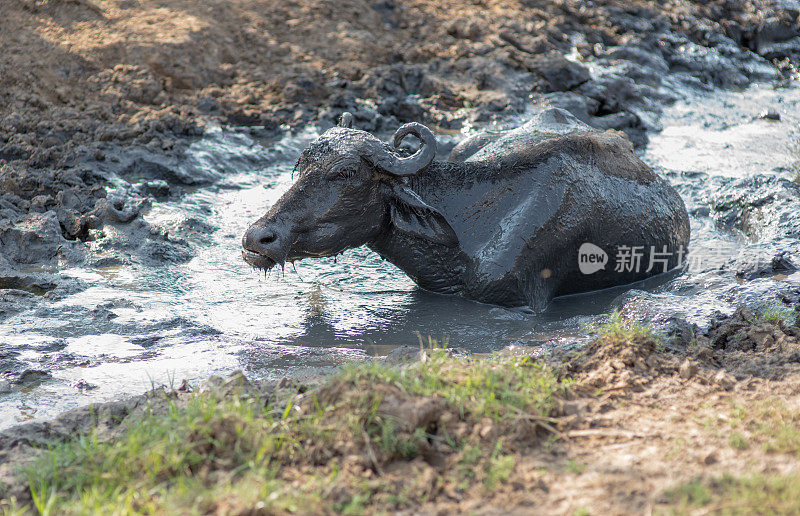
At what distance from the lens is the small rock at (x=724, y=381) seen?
3957 millimetres

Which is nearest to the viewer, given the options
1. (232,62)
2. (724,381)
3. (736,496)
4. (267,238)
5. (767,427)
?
(736,496)

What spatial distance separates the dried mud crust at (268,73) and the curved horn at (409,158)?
3077 mm

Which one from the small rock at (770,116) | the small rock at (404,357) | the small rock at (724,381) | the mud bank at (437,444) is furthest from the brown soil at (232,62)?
the small rock at (724,381)

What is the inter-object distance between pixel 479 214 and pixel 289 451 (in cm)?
305

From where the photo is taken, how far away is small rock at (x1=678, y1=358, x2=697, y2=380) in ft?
13.3

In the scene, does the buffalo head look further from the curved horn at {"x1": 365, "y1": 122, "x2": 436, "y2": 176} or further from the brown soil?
the brown soil

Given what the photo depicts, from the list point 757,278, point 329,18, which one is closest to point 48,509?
point 757,278

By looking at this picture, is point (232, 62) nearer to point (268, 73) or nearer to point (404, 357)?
point (268, 73)

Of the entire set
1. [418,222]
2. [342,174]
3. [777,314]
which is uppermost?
[342,174]

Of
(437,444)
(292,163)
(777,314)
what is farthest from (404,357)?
(292,163)

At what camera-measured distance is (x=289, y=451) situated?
3279 millimetres

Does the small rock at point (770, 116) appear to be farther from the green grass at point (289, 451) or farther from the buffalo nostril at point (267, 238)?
the green grass at point (289, 451)

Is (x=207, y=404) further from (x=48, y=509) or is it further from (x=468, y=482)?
(x=468, y=482)

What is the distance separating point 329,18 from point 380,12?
1.11 metres
